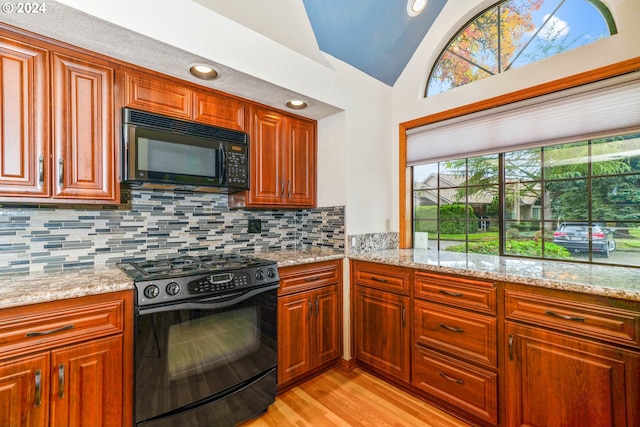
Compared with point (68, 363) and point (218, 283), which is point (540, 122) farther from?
point (68, 363)

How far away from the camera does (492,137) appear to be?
2.36 meters

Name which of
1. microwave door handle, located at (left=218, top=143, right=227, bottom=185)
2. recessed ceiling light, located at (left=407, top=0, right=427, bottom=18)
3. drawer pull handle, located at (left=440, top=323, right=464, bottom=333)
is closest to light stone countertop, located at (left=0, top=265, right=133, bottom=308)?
microwave door handle, located at (left=218, top=143, right=227, bottom=185)

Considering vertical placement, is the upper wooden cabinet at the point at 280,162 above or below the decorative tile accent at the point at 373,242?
above

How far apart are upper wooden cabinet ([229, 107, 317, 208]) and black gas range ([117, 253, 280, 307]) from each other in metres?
0.59

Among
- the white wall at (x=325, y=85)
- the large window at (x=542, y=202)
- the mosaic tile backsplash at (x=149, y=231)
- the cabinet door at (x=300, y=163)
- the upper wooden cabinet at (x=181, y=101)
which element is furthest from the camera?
the cabinet door at (x=300, y=163)

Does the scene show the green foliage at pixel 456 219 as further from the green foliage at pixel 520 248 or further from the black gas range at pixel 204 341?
the black gas range at pixel 204 341

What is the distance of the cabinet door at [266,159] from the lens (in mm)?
2338

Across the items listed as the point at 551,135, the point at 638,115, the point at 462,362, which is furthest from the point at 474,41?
the point at 462,362

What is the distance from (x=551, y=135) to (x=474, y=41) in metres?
1.11

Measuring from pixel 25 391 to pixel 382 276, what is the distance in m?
2.04

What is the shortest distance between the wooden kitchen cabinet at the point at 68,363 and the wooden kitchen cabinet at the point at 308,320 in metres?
0.94

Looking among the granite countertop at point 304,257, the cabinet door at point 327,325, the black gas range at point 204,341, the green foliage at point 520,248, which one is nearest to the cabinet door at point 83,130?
the black gas range at point 204,341

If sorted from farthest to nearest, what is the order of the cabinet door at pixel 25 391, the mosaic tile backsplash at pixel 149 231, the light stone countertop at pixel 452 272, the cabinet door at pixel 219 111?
1. the cabinet door at pixel 219 111
2. the mosaic tile backsplash at pixel 149 231
3. the light stone countertop at pixel 452 272
4. the cabinet door at pixel 25 391

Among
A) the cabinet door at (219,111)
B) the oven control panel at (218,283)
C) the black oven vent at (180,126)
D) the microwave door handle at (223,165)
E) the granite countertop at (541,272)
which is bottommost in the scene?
the oven control panel at (218,283)
